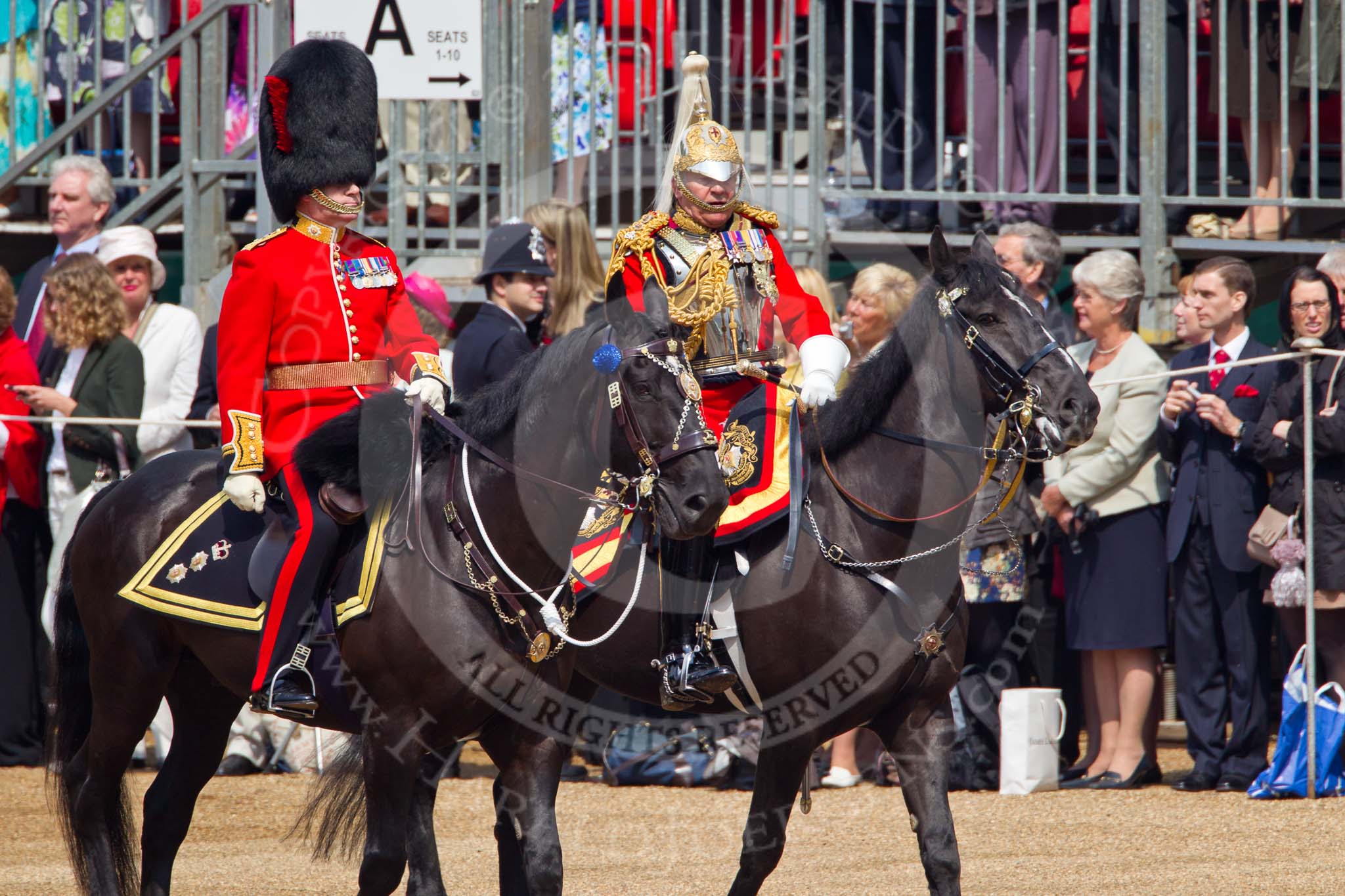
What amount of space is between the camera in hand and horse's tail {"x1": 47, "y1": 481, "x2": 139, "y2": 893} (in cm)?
394

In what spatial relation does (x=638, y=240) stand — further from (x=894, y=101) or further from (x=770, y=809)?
(x=894, y=101)

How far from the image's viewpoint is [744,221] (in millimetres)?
5852

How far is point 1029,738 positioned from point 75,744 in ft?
12.5

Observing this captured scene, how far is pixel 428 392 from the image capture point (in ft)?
16.1

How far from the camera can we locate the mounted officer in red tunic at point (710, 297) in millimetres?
5496

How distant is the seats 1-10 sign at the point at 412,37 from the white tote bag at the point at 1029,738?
3311 millimetres

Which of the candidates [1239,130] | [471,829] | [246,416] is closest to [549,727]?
[246,416]

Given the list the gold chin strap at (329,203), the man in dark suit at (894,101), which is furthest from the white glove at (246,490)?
the man in dark suit at (894,101)

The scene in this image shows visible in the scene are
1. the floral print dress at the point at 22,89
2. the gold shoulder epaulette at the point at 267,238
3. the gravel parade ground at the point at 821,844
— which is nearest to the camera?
the gold shoulder epaulette at the point at 267,238

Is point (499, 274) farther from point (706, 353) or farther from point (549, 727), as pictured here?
point (549, 727)

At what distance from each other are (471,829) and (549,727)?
8.29 ft

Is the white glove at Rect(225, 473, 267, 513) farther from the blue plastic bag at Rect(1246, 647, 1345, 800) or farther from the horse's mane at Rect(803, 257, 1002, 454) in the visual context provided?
the blue plastic bag at Rect(1246, 647, 1345, 800)

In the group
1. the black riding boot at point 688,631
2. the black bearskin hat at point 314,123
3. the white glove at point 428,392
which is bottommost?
the black riding boot at point 688,631

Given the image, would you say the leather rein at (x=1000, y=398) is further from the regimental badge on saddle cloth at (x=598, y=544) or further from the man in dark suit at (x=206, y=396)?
the man in dark suit at (x=206, y=396)
